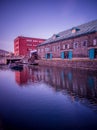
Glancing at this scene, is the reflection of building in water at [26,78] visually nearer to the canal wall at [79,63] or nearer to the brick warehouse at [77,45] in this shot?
the canal wall at [79,63]

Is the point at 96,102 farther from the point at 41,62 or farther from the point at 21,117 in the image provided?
the point at 41,62

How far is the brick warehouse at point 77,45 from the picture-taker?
27.6 m

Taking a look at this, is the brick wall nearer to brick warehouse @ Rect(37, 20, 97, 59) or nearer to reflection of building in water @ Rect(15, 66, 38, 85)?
brick warehouse @ Rect(37, 20, 97, 59)

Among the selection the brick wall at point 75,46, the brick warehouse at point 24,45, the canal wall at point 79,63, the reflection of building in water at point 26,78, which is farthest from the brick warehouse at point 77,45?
the brick warehouse at point 24,45

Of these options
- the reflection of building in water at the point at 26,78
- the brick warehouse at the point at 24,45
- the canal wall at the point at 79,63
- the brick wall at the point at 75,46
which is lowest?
the reflection of building in water at the point at 26,78

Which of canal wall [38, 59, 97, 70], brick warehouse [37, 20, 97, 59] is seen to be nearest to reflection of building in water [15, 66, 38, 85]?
canal wall [38, 59, 97, 70]

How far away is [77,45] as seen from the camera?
3172 cm

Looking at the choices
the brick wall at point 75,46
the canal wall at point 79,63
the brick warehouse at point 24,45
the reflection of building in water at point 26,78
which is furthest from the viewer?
the brick warehouse at point 24,45

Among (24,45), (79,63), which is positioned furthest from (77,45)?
(24,45)

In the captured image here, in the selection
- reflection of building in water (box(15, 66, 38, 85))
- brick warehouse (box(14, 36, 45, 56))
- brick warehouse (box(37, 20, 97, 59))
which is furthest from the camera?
brick warehouse (box(14, 36, 45, 56))

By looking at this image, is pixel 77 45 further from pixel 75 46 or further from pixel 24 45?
pixel 24 45

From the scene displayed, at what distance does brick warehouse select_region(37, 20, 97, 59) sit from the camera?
27.6m

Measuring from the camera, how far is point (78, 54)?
31.3m

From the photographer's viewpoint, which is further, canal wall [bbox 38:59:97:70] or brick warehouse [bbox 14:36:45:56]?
brick warehouse [bbox 14:36:45:56]
